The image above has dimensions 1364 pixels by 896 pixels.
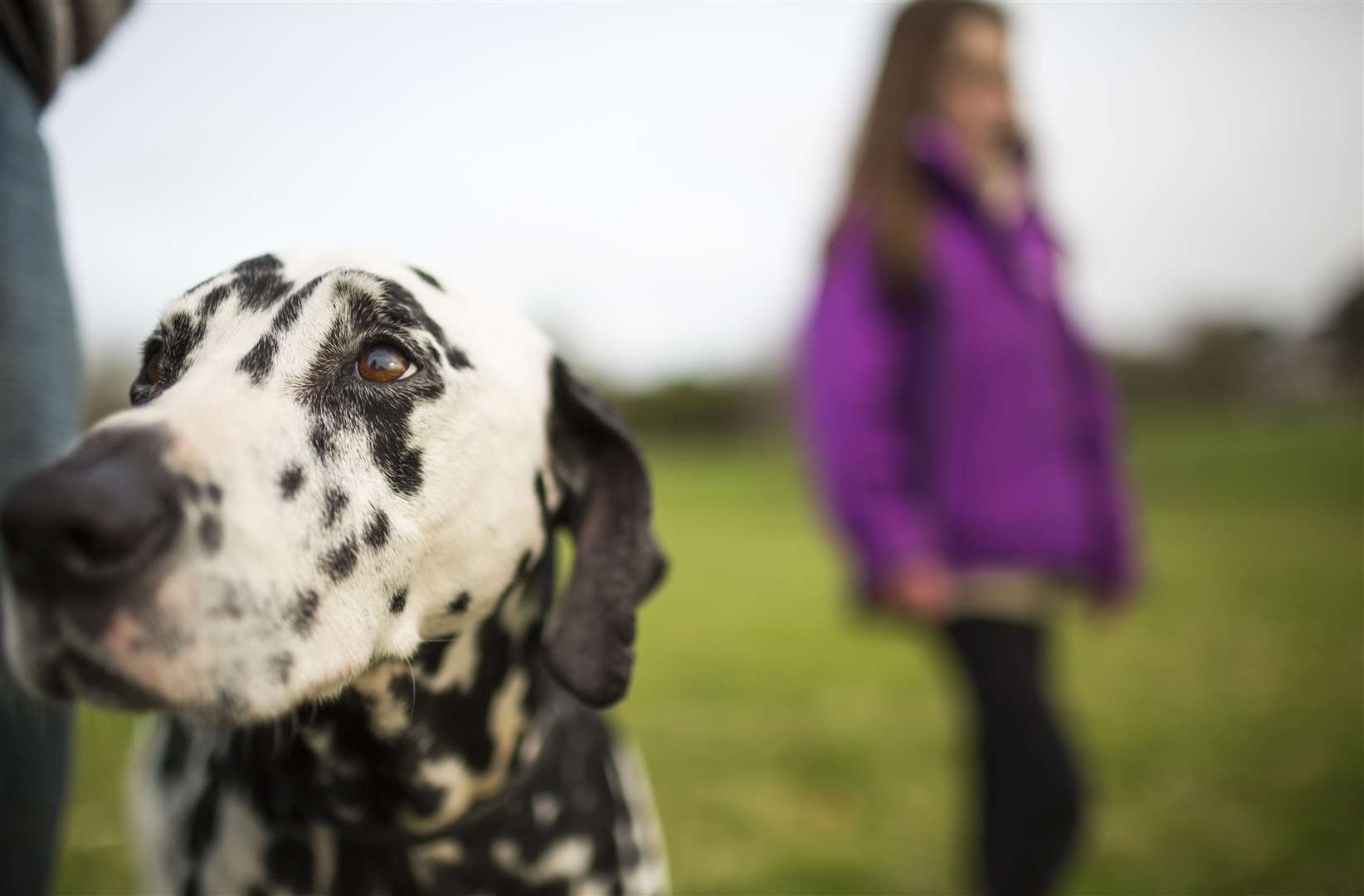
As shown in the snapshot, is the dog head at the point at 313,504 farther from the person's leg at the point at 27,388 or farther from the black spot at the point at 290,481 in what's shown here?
the person's leg at the point at 27,388

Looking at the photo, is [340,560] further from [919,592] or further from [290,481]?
[919,592]

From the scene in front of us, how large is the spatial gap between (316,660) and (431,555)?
0.95 feet

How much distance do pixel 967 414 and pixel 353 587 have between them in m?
2.15

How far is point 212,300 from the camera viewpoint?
1694mm

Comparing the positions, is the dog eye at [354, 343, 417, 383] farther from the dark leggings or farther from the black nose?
the dark leggings

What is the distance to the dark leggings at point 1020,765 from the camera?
285 centimetres

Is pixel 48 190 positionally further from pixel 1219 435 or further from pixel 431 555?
pixel 1219 435

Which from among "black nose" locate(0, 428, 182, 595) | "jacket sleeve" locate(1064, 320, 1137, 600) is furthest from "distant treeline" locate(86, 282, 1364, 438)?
"black nose" locate(0, 428, 182, 595)

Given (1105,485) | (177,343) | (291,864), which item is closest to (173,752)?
(291,864)

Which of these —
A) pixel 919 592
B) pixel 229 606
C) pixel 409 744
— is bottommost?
pixel 919 592

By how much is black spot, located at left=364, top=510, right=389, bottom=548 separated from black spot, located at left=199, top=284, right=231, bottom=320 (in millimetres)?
496

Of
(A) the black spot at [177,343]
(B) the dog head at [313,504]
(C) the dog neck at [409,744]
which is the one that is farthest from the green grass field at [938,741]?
(A) the black spot at [177,343]

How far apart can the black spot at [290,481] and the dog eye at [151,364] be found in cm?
46

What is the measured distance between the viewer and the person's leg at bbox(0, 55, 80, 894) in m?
1.73
